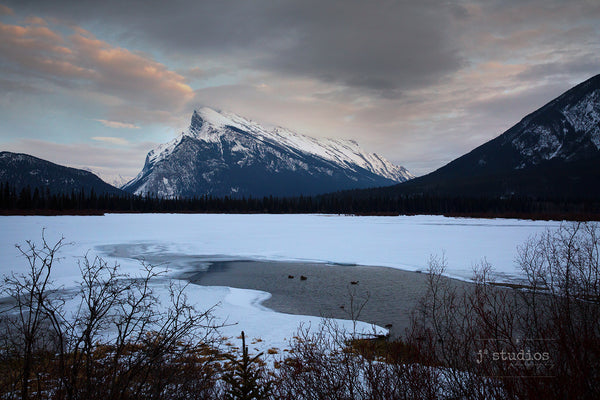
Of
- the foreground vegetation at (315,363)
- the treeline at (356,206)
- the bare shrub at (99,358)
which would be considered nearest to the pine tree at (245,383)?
the foreground vegetation at (315,363)

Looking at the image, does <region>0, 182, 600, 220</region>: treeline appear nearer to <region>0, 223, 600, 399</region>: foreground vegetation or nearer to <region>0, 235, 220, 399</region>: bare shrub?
<region>0, 235, 220, 399</region>: bare shrub

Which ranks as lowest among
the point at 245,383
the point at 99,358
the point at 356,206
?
the point at 99,358

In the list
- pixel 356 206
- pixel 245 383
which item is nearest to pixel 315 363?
pixel 245 383

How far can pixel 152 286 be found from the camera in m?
18.8

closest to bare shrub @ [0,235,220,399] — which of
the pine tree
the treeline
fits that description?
the pine tree

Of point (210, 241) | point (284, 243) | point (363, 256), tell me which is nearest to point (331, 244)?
point (284, 243)

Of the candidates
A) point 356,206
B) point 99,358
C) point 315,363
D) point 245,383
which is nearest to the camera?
point 245,383

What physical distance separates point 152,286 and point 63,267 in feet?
28.6

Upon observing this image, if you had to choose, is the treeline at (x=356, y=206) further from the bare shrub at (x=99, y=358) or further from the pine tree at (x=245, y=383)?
the pine tree at (x=245, y=383)

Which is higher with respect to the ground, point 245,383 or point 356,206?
point 356,206

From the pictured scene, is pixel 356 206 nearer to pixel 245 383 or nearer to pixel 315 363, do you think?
pixel 315 363

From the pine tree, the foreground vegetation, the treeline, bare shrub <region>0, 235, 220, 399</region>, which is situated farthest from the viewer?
the treeline

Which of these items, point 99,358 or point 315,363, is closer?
point 99,358

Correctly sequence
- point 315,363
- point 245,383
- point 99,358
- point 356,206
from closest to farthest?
point 245,383
point 99,358
point 315,363
point 356,206
